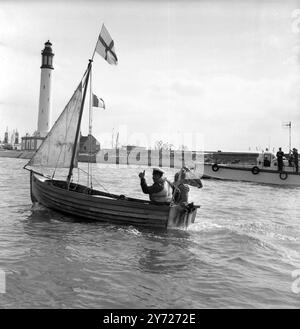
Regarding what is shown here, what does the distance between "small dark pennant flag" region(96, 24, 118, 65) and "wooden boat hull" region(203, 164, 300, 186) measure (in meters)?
22.1

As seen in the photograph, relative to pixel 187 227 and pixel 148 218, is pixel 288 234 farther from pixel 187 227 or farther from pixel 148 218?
pixel 148 218

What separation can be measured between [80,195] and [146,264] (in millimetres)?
5694

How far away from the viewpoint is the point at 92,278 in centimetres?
782

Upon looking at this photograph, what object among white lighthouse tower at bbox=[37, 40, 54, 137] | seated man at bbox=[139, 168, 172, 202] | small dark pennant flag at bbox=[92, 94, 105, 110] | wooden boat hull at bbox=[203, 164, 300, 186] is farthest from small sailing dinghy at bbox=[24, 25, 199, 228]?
white lighthouse tower at bbox=[37, 40, 54, 137]

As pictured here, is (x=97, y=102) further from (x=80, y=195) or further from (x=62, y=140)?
(x=80, y=195)

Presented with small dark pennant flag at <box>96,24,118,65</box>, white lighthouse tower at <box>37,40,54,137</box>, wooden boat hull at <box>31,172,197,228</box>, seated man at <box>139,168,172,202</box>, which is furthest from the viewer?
white lighthouse tower at <box>37,40,54,137</box>

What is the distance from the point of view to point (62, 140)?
16391 mm

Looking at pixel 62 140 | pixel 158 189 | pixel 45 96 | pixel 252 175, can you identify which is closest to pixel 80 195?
pixel 158 189

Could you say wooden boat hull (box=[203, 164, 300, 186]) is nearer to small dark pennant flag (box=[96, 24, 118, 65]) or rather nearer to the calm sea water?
the calm sea water

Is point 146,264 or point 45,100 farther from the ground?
point 45,100

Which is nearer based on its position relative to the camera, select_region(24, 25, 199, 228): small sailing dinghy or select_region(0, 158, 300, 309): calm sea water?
select_region(0, 158, 300, 309): calm sea water

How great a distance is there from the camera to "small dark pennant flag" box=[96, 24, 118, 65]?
15.0 m
